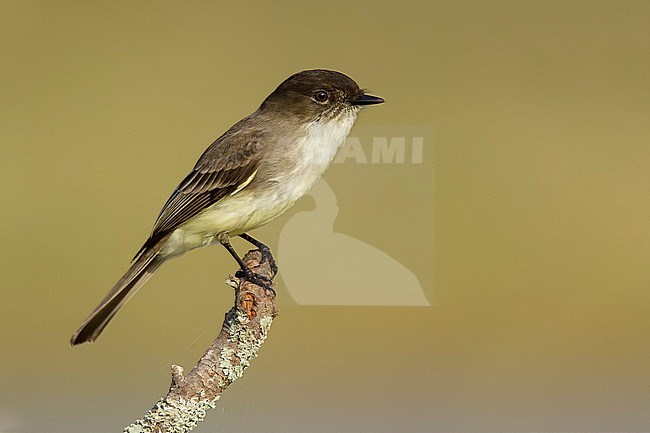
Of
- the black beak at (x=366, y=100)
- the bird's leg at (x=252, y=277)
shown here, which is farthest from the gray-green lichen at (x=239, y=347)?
the black beak at (x=366, y=100)

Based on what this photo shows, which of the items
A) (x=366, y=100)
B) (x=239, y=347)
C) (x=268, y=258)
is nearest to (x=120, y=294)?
(x=268, y=258)

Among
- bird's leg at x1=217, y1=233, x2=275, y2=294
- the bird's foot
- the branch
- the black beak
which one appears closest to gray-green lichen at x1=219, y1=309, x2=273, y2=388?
the branch

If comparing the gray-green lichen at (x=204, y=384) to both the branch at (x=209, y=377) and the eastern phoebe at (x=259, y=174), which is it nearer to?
the branch at (x=209, y=377)

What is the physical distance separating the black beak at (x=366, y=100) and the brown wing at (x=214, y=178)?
10.3 inches

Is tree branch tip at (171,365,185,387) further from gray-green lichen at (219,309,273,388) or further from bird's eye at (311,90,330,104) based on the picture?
bird's eye at (311,90,330,104)

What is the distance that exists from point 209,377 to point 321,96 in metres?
0.89

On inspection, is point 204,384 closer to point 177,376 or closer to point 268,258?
point 177,376

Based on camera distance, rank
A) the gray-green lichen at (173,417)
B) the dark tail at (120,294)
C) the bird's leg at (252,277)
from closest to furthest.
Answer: the gray-green lichen at (173,417)
the bird's leg at (252,277)
the dark tail at (120,294)

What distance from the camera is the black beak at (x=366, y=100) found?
251 cm

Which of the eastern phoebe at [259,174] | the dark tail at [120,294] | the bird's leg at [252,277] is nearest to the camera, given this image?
the bird's leg at [252,277]

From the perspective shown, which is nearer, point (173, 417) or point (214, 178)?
point (173, 417)

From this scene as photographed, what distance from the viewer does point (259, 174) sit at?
8.29ft

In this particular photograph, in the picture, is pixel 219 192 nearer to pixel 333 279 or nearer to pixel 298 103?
pixel 298 103

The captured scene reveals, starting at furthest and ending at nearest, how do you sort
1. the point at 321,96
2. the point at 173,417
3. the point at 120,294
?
the point at 321,96, the point at 120,294, the point at 173,417
